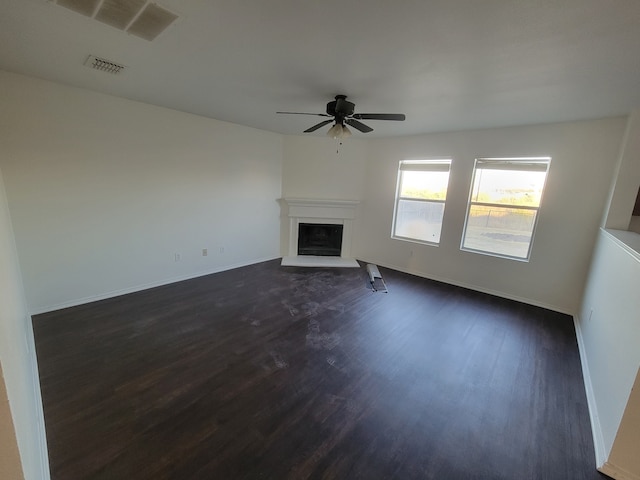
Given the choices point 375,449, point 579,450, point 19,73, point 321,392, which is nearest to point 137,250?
point 19,73

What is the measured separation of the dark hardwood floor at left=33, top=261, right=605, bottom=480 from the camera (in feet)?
5.30

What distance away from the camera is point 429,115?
11.5 ft

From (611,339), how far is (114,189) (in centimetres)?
528

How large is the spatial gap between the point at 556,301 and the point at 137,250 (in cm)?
598

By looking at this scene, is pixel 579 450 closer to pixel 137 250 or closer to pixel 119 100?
Result: pixel 137 250

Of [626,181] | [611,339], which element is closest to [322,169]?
[626,181]

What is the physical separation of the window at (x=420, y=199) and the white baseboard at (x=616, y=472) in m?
3.50

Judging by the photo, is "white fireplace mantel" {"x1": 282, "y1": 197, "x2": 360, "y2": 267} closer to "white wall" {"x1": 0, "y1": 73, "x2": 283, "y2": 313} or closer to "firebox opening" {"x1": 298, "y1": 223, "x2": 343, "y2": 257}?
"firebox opening" {"x1": 298, "y1": 223, "x2": 343, "y2": 257}

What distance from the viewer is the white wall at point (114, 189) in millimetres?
2850

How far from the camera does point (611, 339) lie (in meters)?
2.04

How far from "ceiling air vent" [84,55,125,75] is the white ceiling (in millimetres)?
77

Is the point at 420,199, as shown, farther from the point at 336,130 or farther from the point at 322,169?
the point at 336,130

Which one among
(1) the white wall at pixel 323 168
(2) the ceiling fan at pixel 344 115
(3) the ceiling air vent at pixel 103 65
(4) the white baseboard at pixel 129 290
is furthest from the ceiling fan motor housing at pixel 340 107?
(4) the white baseboard at pixel 129 290

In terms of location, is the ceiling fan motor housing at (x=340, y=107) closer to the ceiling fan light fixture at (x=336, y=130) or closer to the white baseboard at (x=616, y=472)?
the ceiling fan light fixture at (x=336, y=130)
